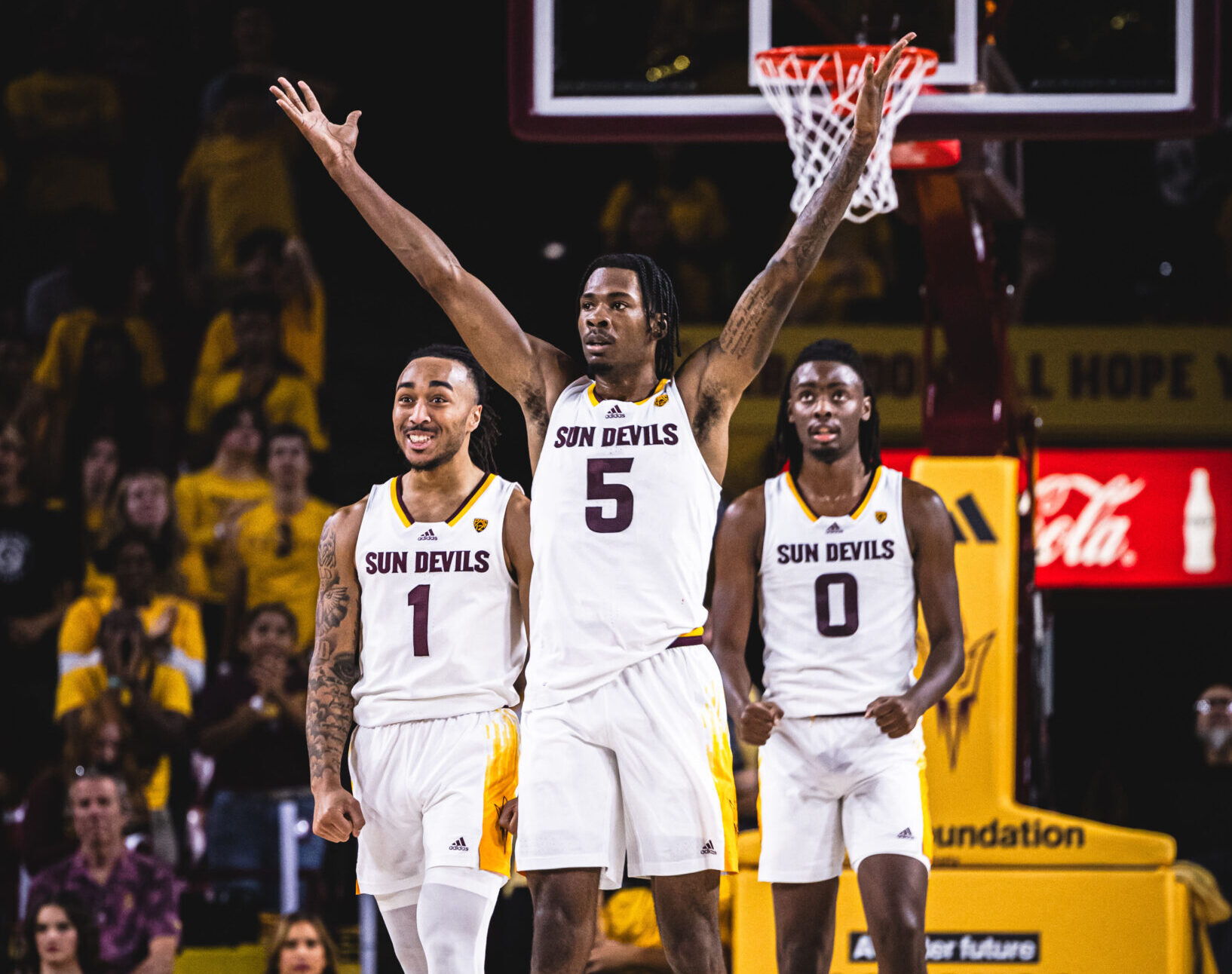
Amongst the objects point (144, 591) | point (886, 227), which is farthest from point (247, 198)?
point (886, 227)

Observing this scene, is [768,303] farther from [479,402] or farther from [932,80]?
[932,80]

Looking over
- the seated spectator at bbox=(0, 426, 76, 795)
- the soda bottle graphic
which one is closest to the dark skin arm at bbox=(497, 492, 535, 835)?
the seated spectator at bbox=(0, 426, 76, 795)

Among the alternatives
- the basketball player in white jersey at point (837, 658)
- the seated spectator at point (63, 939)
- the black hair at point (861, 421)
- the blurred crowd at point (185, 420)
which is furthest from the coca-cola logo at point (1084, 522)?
the seated spectator at point (63, 939)

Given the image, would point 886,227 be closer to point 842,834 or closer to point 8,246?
point 8,246

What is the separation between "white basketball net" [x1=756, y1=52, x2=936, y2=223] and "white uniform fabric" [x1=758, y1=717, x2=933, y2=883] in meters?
2.02

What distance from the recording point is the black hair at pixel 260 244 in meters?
10.8

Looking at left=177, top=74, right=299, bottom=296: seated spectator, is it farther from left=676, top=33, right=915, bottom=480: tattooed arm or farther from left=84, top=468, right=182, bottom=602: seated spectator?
left=676, top=33, right=915, bottom=480: tattooed arm

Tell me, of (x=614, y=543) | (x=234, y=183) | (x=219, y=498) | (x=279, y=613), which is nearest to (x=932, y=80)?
(x=614, y=543)

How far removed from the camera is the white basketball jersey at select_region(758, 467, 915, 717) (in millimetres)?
5828

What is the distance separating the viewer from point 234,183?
439 inches

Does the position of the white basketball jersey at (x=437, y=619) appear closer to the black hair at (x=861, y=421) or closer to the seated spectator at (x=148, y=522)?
the black hair at (x=861, y=421)

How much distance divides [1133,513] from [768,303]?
301 inches

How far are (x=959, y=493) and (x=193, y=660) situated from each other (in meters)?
4.15

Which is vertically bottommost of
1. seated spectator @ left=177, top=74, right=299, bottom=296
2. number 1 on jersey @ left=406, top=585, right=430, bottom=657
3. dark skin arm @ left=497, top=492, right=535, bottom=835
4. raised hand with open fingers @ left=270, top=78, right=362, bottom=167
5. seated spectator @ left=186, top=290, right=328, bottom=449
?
number 1 on jersey @ left=406, top=585, right=430, bottom=657
